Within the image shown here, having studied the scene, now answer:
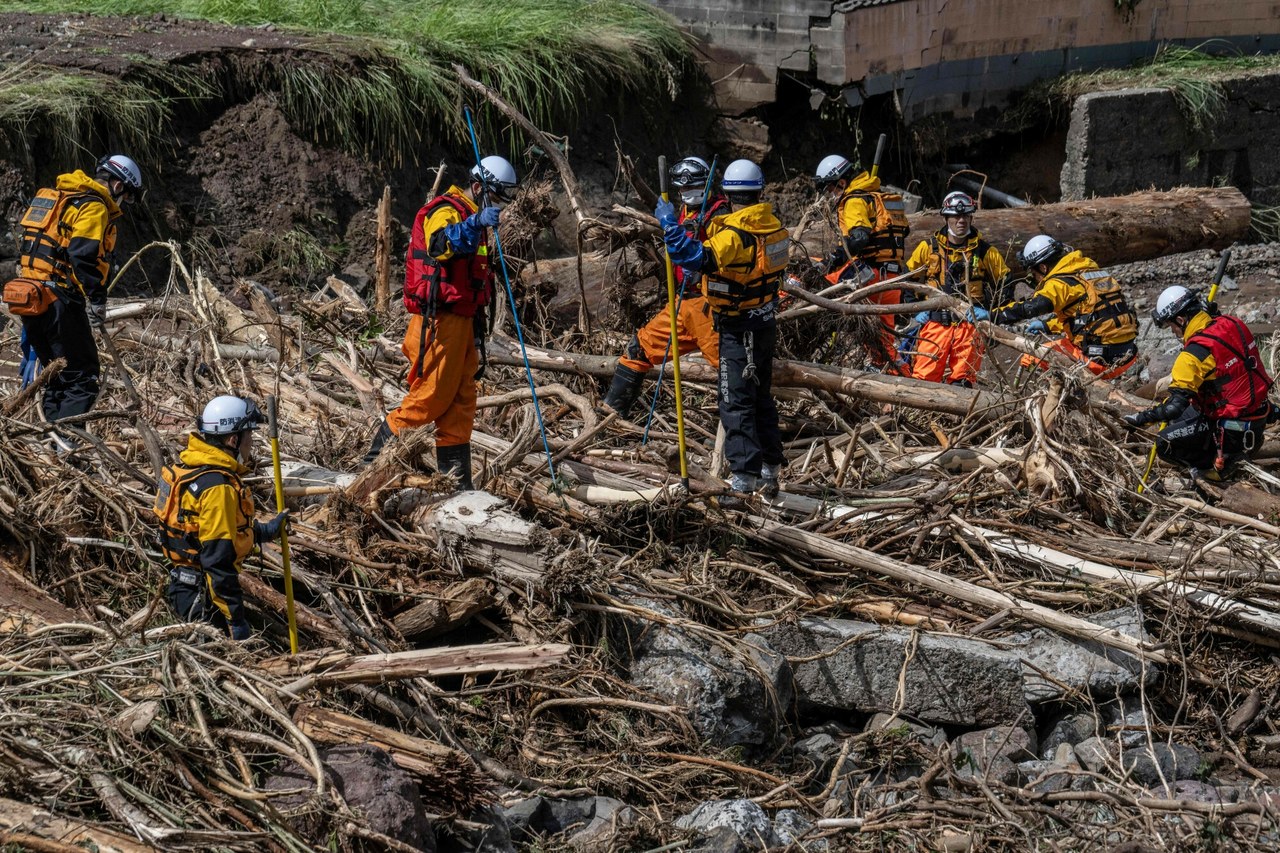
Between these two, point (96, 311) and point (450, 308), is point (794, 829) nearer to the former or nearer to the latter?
point (450, 308)

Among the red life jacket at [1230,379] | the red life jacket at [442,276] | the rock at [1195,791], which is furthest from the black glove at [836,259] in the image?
the rock at [1195,791]

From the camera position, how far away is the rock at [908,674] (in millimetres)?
5988

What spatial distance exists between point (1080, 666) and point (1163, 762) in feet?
1.80

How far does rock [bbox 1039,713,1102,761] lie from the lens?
602 centimetres

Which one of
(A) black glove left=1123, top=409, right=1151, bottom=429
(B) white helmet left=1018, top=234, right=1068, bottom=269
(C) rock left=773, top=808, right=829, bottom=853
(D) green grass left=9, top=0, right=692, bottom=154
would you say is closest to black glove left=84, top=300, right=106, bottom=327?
(D) green grass left=9, top=0, right=692, bottom=154

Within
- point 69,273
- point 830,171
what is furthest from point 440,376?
point 830,171

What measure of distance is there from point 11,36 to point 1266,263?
1108 centimetres

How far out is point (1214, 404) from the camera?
25.7ft

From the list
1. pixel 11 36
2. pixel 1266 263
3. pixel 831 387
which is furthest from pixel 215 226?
pixel 1266 263

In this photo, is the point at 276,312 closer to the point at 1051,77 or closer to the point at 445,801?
the point at 445,801

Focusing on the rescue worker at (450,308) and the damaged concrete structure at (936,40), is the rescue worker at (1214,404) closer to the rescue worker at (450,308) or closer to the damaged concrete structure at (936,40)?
the rescue worker at (450,308)

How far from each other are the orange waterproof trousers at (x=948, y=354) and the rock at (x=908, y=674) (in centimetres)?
271

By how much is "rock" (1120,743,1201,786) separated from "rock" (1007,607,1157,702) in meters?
0.32

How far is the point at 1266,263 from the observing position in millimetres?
12516
